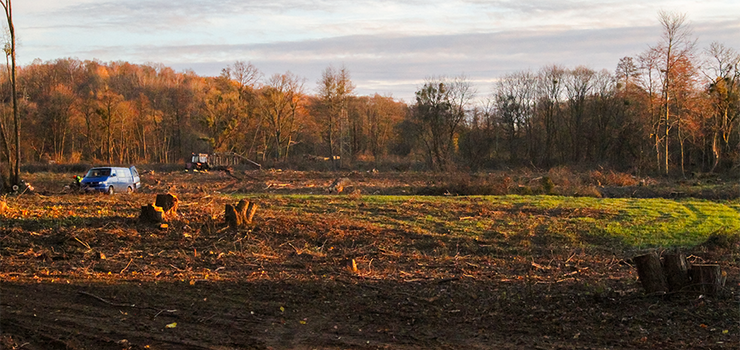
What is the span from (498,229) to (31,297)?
11289 mm

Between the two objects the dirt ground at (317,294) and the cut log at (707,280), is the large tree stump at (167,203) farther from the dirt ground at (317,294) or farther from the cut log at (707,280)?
the cut log at (707,280)

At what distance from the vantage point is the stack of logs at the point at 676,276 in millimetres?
6824

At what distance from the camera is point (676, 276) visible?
22.8 feet

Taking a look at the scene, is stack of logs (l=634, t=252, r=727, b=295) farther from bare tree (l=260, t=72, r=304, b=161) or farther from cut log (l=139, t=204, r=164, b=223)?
bare tree (l=260, t=72, r=304, b=161)

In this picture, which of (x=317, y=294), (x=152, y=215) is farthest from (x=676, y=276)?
(x=152, y=215)

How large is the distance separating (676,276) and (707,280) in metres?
0.36

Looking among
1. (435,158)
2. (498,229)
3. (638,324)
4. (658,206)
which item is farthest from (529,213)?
(435,158)

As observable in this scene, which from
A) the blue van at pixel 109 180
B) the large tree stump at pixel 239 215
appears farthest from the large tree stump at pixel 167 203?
the blue van at pixel 109 180

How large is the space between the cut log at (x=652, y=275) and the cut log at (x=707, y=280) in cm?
37

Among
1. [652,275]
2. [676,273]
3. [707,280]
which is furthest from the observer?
[652,275]

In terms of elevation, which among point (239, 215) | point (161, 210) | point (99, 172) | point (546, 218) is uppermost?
point (99, 172)

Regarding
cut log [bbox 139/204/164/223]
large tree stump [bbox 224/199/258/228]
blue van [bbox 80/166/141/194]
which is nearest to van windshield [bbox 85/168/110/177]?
blue van [bbox 80/166/141/194]

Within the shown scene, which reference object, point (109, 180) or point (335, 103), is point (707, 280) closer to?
point (109, 180)

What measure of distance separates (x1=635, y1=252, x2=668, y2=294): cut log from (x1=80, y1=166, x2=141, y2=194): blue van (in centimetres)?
2426
